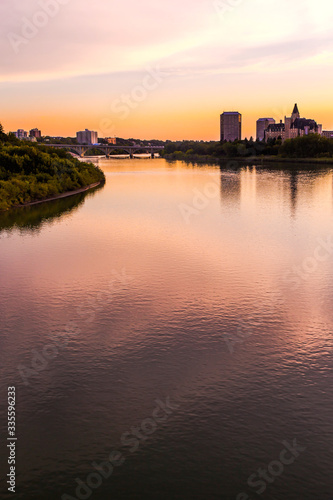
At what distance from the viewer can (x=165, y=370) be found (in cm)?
1855

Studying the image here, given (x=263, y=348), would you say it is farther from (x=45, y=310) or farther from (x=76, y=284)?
(x=76, y=284)

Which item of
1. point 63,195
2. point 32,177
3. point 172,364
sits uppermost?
point 32,177

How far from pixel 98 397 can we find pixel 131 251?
22.0m

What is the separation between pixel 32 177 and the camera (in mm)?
76562

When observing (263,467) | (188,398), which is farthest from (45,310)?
(263,467)

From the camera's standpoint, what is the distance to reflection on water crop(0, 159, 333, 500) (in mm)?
13555

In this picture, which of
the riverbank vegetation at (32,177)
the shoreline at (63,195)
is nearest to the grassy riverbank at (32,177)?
the riverbank vegetation at (32,177)

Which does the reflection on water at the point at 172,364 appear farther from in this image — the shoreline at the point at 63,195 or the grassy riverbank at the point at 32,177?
the grassy riverbank at the point at 32,177

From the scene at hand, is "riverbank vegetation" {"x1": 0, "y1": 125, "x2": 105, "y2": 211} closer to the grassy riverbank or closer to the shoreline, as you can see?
the grassy riverbank

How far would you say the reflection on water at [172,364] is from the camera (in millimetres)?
13555

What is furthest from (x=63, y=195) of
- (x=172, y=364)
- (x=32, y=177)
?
(x=172, y=364)

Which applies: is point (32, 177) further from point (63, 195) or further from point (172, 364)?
point (172, 364)

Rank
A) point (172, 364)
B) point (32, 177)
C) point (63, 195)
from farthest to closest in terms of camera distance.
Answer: point (63, 195) < point (32, 177) < point (172, 364)

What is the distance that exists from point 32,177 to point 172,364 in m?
63.2
